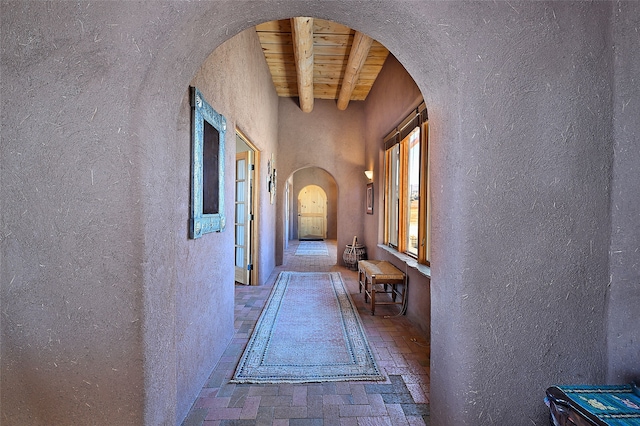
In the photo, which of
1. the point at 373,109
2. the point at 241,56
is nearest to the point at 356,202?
the point at 373,109

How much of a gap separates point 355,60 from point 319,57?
0.67m

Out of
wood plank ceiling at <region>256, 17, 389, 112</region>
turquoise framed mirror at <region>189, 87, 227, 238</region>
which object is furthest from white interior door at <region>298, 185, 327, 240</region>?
turquoise framed mirror at <region>189, 87, 227, 238</region>

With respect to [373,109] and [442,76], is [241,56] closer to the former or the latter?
[442,76]

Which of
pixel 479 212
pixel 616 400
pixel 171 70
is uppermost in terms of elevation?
pixel 171 70

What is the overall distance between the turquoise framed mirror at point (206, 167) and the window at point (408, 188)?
2222mm

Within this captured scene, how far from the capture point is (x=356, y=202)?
6336 mm

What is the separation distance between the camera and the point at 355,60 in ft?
Result: 13.9

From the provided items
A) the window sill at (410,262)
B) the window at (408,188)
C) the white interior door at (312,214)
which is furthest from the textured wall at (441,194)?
the white interior door at (312,214)

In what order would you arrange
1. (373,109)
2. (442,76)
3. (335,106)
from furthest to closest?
1. (335,106)
2. (373,109)
3. (442,76)

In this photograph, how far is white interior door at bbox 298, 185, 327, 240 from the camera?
12242 millimetres

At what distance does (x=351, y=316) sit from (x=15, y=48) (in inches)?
134

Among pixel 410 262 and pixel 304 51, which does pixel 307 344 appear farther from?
pixel 304 51

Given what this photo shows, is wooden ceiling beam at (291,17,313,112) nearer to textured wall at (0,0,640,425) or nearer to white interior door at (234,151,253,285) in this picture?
white interior door at (234,151,253,285)

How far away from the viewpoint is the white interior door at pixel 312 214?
482 inches
